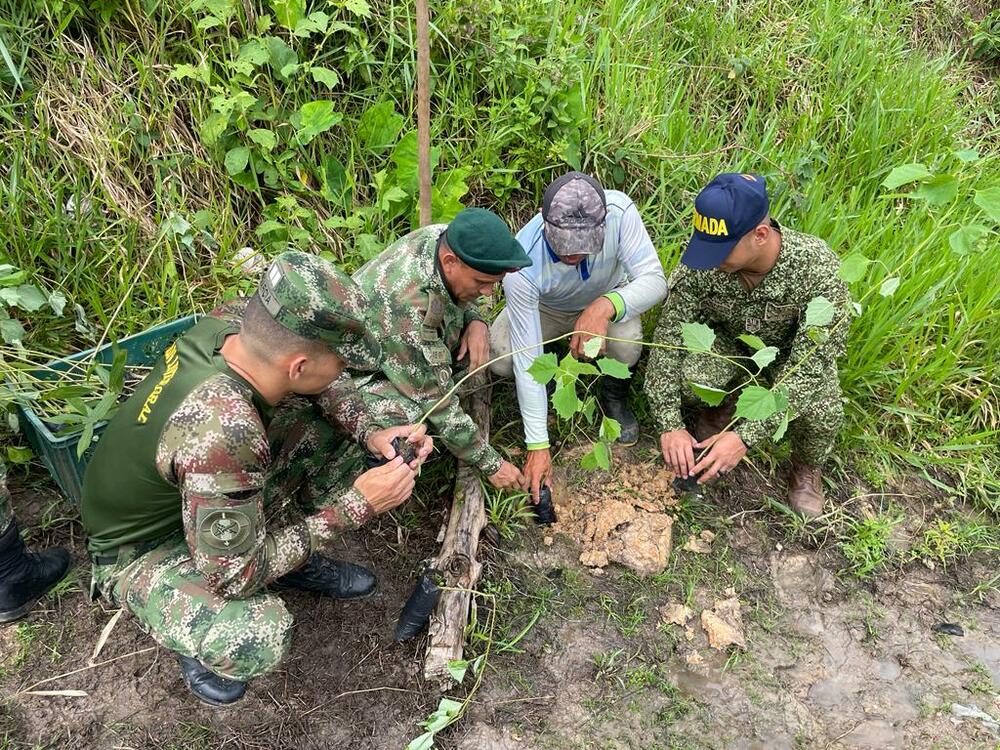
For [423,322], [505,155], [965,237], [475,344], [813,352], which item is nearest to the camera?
[965,237]

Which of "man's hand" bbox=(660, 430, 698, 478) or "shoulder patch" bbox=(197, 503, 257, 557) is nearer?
"shoulder patch" bbox=(197, 503, 257, 557)

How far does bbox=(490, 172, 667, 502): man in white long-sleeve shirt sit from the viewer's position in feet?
8.54

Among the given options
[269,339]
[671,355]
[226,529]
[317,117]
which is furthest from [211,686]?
[317,117]

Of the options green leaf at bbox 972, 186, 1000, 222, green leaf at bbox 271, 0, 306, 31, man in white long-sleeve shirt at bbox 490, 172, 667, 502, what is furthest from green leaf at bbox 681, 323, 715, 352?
green leaf at bbox 271, 0, 306, 31

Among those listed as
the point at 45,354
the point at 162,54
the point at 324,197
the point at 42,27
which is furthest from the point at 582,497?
the point at 42,27

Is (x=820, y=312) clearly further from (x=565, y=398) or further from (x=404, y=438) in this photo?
(x=404, y=438)

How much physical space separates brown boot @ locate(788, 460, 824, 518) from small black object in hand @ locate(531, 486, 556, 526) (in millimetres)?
1100

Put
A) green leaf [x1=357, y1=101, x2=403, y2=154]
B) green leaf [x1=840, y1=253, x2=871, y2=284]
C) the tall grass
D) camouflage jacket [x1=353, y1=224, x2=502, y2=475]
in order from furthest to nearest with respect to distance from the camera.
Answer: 1. green leaf [x1=357, y1=101, x2=403, y2=154]
2. the tall grass
3. camouflage jacket [x1=353, y1=224, x2=502, y2=475]
4. green leaf [x1=840, y1=253, x2=871, y2=284]

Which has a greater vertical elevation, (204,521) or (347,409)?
(204,521)

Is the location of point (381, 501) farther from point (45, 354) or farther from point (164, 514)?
point (45, 354)

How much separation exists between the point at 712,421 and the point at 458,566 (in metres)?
1.46

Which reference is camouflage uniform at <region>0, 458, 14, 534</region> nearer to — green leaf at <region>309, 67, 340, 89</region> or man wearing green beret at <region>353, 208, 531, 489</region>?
man wearing green beret at <region>353, 208, 531, 489</region>

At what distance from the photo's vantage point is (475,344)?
2934 millimetres

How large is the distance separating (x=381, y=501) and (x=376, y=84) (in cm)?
244
